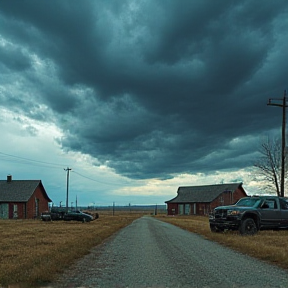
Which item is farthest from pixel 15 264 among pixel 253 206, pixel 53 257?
pixel 253 206

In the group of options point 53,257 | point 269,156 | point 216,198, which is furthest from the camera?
point 216,198

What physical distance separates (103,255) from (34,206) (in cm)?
5458

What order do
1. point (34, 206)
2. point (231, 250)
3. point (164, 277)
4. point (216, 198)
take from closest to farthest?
1. point (164, 277)
2. point (231, 250)
3. point (34, 206)
4. point (216, 198)

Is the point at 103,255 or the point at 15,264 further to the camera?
the point at 103,255

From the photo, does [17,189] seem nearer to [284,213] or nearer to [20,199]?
[20,199]

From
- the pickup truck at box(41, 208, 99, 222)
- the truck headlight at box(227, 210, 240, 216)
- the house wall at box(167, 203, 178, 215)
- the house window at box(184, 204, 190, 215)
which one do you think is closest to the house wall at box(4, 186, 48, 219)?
the pickup truck at box(41, 208, 99, 222)

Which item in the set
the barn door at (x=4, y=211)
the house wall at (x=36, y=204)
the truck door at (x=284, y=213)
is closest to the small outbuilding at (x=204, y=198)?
the house wall at (x=36, y=204)

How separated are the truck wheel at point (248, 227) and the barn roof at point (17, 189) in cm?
4712

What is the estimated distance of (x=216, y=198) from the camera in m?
79.1

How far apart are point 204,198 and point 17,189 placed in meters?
39.4

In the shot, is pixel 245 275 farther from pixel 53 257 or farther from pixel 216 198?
pixel 216 198

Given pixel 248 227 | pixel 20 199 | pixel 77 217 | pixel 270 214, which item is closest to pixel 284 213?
pixel 270 214

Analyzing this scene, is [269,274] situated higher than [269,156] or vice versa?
[269,156]

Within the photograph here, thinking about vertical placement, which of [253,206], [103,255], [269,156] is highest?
[269,156]
